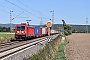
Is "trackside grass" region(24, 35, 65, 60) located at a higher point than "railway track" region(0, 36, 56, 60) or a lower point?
higher

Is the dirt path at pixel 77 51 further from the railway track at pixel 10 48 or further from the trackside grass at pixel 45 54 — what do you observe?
the railway track at pixel 10 48

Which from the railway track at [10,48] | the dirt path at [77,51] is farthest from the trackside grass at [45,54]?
the railway track at [10,48]

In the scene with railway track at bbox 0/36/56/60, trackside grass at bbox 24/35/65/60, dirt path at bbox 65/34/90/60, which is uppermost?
trackside grass at bbox 24/35/65/60

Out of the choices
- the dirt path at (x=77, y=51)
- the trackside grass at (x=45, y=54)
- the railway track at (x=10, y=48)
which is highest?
the trackside grass at (x=45, y=54)

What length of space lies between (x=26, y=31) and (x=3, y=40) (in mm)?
4952

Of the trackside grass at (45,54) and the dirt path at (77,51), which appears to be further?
the dirt path at (77,51)

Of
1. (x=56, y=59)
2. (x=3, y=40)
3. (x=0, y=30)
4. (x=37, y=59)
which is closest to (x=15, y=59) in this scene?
Result: (x=37, y=59)

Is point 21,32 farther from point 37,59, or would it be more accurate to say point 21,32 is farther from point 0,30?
point 0,30

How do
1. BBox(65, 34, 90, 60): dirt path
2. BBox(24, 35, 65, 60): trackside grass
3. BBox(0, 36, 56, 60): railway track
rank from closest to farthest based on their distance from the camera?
1. BBox(24, 35, 65, 60): trackside grass
2. BBox(0, 36, 56, 60): railway track
3. BBox(65, 34, 90, 60): dirt path

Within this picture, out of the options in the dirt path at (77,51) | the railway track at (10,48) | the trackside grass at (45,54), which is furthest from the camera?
the dirt path at (77,51)

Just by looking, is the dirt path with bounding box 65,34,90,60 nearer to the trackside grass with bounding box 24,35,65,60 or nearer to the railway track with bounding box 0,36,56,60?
the trackside grass with bounding box 24,35,65,60

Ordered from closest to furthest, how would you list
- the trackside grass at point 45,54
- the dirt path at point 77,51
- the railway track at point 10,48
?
the trackside grass at point 45,54 < the railway track at point 10,48 < the dirt path at point 77,51

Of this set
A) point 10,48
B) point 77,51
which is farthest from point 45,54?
point 77,51

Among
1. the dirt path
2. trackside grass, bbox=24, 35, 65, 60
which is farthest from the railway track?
the dirt path
